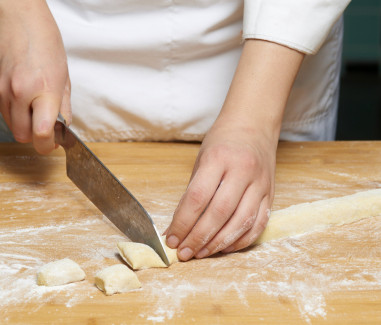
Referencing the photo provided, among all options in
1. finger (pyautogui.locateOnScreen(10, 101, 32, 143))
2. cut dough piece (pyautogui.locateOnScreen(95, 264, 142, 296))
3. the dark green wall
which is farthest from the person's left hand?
A: the dark green wall

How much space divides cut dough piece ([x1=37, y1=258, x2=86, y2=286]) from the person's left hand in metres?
0.16

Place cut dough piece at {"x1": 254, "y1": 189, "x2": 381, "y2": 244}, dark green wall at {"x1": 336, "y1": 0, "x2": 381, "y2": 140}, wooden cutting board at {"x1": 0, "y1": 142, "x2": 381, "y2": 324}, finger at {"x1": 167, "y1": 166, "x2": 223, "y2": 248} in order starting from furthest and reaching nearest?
dark green wall at {"x1": 336, "y1": 0, "x2": 381, "y2": 140}
cut dough piece at {"x1": 254, "y1": 189, "x2": 381, "y2": 244}
finger at {"x1": 167, "y1": 166, "x2": 223, "y2": 248}
wooden cutting board at {"x1": 0, "y1": 142, "x2": 381, "y2": 324}

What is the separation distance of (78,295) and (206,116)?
718mm

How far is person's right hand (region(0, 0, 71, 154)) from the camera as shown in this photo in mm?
1116

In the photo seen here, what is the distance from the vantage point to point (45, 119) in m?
1.09

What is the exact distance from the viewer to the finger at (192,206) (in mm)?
936

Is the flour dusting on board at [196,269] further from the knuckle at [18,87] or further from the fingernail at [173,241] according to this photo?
the knuckle at [18,87]

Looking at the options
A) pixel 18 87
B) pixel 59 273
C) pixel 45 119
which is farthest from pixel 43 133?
pixel 59 273

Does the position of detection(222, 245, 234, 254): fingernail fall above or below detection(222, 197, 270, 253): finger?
below

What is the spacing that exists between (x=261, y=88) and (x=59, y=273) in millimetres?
536

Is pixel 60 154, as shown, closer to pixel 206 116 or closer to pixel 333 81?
pixel 206 116

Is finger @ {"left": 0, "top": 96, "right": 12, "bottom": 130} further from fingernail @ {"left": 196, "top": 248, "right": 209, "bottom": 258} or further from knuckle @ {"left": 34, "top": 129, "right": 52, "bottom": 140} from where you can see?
fingernail @ {"left": 196, "top": 248, "right": 209, "bottom": 258}

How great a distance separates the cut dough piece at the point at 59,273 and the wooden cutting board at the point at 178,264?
0.01 metres

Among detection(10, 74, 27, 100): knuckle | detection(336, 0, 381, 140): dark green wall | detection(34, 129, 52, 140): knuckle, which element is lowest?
detection(336, 0, 381, 140): dark green wall
